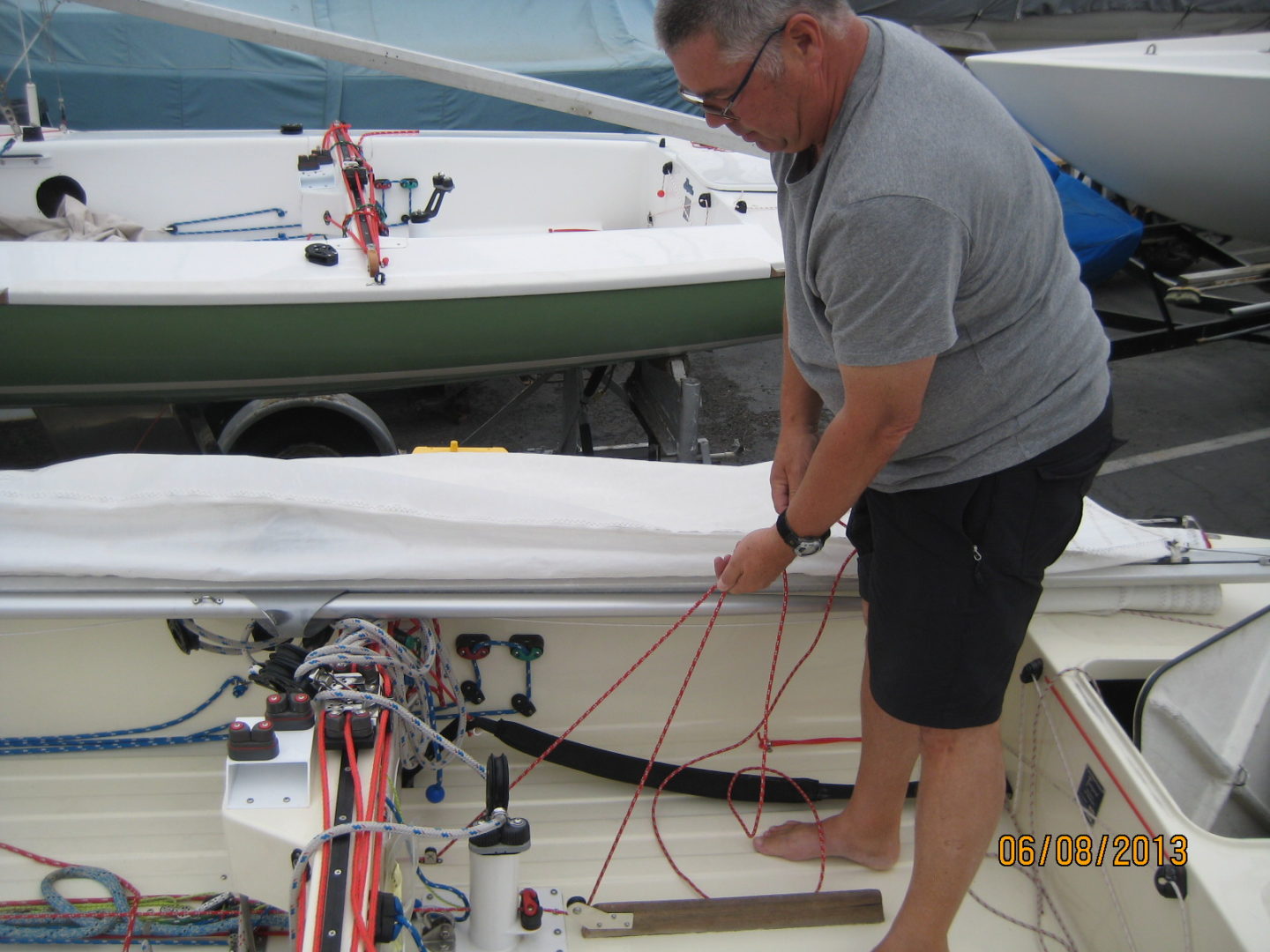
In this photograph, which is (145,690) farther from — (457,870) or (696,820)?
(696,820)

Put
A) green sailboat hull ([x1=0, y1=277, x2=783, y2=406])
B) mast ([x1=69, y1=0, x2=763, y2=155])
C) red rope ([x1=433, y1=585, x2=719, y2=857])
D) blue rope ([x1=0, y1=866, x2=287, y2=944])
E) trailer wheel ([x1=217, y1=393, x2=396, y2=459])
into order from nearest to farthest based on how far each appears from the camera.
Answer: blue rope ([x1=0, y1=866, x2=287, y2=944]) → red rope ([x1=433, y1=585, x2=719, y2=857]) → mast ([x1=69, y1=0, x2=763, y2=155]) → green sailboat hull ([x1=0, y1=277, x2=783, y2=406]) → trailer wheel ([x1=217, y1=393, x2=396, y2=459])

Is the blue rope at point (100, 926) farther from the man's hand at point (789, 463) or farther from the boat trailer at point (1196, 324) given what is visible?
the boat trailer at point (1196, 324)

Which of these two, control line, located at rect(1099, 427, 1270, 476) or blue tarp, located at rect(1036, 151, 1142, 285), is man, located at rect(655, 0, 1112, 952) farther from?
blue tarp, located at rect(1036, 151, 1142, 285)

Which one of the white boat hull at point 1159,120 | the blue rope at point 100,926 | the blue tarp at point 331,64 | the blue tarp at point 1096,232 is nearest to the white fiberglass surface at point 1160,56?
the white boat hull at point 1159,120

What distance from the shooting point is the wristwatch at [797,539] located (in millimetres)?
1361

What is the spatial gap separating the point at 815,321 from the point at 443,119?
5608 millimetres

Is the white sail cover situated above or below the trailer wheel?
above

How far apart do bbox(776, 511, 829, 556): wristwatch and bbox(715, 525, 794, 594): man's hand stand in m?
0.01

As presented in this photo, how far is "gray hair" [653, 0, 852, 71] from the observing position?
1.00m

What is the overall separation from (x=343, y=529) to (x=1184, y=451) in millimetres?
3438

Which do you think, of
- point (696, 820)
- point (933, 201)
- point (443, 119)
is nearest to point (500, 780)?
point (696, 820)

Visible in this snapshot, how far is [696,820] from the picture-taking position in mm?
1803

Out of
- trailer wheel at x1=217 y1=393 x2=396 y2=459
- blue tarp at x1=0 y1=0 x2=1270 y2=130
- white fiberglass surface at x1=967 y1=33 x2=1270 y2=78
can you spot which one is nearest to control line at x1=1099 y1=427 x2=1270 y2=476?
white fiberglass surface at x1=967 y1=33 x2=1270 y2=78

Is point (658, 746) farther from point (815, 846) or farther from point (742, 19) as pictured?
point (742, 19)
